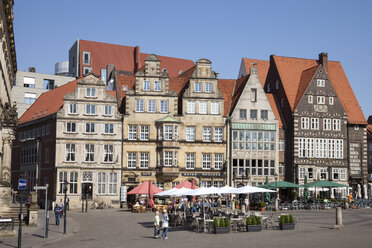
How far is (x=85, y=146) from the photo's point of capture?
5934cm

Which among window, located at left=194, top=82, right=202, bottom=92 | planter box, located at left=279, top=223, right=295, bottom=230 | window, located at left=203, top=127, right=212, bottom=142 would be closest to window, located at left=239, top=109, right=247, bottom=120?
window, located at left=203, top=127, right=212, bottom=142

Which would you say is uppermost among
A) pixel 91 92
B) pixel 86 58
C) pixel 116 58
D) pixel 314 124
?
pixel 116 58

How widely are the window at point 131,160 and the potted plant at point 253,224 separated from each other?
29.3m

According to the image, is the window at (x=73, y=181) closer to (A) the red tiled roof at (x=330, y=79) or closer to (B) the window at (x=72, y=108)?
(B) the window at (x=72, y=108)

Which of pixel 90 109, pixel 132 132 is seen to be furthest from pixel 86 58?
pixel 132 132

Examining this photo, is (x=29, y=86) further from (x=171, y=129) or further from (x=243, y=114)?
(x=243, y=114)

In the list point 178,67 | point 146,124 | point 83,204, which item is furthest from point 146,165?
point 178,67

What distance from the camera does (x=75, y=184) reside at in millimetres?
58562

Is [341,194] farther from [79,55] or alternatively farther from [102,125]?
[79,55]

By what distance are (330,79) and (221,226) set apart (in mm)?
45940

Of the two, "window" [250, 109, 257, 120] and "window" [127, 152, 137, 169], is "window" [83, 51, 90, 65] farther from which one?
"window" [250, 109, 257, 120]

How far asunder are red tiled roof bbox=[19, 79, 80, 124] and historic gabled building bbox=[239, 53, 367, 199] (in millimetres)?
26555

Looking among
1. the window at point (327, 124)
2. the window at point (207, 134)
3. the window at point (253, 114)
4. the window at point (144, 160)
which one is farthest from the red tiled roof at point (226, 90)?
the window at point (327, 124)

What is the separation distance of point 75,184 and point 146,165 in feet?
26.5
